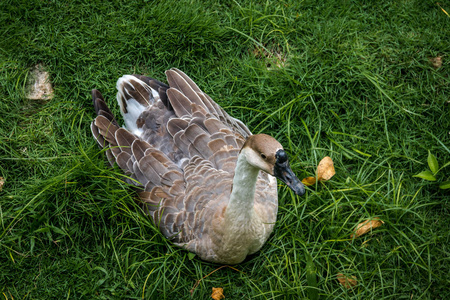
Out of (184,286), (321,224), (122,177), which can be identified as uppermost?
(122,177)

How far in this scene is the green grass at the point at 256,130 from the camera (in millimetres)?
3600

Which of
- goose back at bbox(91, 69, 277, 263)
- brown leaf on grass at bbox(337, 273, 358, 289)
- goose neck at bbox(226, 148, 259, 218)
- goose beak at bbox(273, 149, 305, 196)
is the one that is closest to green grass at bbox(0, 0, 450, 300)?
brown leaf on grass at bbox(337, 273, 358, 289)

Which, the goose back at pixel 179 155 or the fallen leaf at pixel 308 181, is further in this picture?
the fallen leaf at pixel 308 181

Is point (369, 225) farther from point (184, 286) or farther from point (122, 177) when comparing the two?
point (122, 177)

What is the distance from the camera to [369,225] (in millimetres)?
3787

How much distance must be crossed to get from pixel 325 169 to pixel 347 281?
104 cm

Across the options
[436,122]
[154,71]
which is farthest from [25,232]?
[436,122]

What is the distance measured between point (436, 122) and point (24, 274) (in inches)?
165

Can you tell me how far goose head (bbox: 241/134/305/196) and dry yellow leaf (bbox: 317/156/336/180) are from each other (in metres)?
1.26

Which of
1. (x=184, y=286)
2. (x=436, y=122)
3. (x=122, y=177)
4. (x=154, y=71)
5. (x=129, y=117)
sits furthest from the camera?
(x=154, y=71)

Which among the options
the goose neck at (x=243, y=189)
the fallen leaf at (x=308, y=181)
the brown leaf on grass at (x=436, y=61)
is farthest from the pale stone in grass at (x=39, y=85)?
the brown leaf on grass at (x=436, y=61)

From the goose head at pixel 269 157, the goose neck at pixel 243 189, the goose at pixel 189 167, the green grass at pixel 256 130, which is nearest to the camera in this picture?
the goose head at pixel 269 157

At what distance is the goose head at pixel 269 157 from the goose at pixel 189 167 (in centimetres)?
8

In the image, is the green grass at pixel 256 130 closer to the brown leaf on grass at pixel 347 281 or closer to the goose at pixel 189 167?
the brown leaf on grass at pixel 347 281
